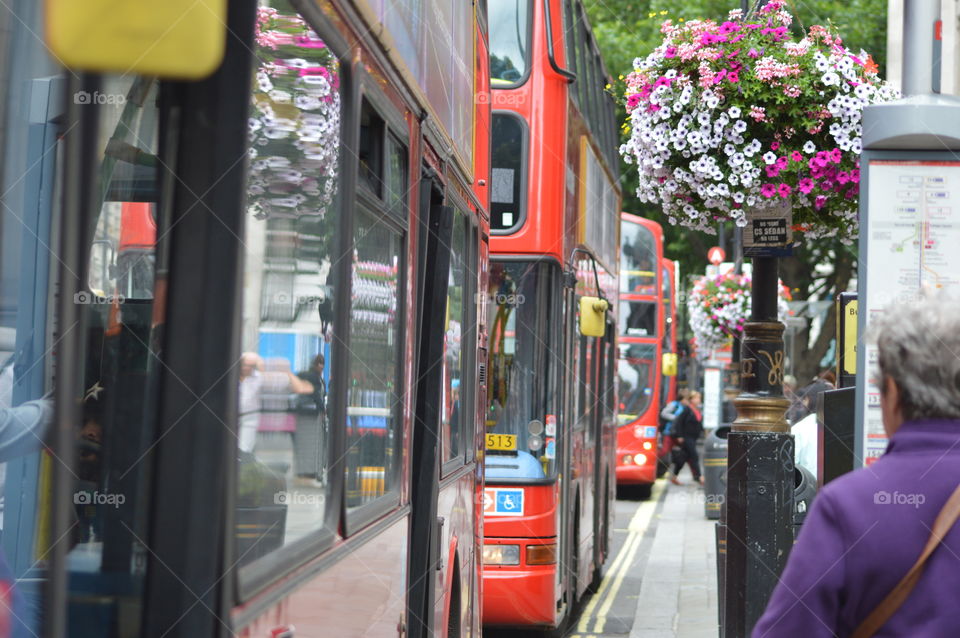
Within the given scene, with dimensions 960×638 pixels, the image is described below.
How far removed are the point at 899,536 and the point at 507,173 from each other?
6.86 meters

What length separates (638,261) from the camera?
2503 cm

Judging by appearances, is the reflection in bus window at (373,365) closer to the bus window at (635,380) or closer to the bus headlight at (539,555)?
the bus headlight at (539,555)

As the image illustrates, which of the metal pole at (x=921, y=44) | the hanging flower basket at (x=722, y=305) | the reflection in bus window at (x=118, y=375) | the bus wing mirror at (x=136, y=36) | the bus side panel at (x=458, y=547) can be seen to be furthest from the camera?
the hanging flower basket at (x=722, y=305)

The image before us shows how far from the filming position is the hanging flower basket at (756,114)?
6605 millimetres

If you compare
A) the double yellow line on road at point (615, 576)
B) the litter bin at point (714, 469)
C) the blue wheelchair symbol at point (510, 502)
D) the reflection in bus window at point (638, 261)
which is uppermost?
the reflection in bus window at point (638, 261)

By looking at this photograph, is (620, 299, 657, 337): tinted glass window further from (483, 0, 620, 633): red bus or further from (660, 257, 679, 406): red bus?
(483, 0, 620, 633): red bus

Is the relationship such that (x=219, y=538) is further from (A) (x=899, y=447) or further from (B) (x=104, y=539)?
(A) (x=899, y=447)

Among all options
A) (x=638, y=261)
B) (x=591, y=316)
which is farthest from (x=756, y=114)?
(x=638, y=261)

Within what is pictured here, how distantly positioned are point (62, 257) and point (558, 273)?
733 centimetres

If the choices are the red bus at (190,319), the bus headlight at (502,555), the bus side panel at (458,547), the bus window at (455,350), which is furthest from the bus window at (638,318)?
the red bus at (190,319)

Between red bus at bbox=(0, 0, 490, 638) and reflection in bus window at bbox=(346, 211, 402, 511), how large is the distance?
Answer: 3 cm

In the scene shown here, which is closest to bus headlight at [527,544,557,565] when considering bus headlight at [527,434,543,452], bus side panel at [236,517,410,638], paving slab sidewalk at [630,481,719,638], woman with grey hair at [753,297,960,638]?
bus headlight at [527,434,543,452]

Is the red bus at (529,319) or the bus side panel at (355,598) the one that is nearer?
the bus side panel at (355,598)

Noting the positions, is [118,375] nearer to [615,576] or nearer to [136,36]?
[136,36]
